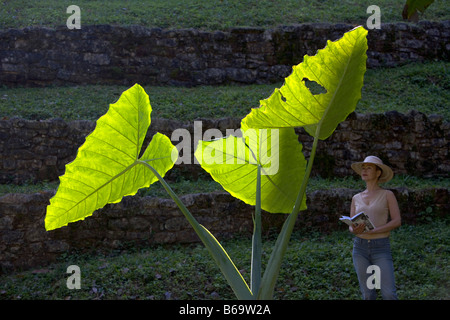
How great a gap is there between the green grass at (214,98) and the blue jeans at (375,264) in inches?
139

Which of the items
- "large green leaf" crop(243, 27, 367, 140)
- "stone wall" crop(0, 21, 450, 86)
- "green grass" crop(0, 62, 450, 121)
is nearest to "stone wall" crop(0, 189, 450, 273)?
"green grass" crop(0, 62, 450, 121)

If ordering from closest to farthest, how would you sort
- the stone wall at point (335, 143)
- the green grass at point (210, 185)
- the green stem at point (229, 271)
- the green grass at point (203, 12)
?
1. the green stem at point (229, 271)
2. the green grass at point (210, 185)
3. the stone wall at point (335, 143)
4. the green grass at point (203, 12)

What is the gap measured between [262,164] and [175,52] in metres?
6.28

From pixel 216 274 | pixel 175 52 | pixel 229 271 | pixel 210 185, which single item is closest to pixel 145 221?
pixel 210 185

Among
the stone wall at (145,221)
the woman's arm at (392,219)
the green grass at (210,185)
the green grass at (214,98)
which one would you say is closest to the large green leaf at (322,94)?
the woman's arm at (392,219)

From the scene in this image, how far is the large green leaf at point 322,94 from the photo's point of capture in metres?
1.68

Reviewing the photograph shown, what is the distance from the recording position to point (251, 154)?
216cm

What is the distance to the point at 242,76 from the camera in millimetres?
7992

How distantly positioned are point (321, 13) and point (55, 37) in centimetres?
503

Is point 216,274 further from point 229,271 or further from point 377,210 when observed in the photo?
point 229,271

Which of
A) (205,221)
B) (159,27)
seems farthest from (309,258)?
(159,27)

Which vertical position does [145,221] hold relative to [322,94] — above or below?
below

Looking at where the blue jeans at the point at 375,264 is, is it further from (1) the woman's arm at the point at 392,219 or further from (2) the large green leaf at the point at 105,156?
(2) the large green leaf at the point at 105,156
